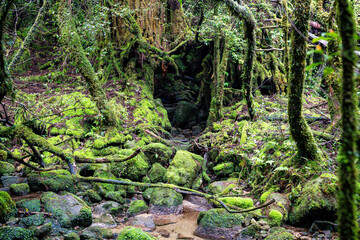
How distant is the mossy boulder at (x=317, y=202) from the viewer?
4082 mm

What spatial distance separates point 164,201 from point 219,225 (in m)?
1.56

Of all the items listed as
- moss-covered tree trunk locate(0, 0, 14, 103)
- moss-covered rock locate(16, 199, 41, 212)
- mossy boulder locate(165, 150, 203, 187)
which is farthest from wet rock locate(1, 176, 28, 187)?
mossy boulder locate(165, 150, 203, 187)

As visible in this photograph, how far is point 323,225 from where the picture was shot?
4109 mm

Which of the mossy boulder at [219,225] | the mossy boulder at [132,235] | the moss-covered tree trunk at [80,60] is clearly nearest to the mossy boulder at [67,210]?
the mossy boulder at [132,235]

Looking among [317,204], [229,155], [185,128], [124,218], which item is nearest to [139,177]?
[124,218]

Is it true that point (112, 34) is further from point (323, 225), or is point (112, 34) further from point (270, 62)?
point (323, 225)

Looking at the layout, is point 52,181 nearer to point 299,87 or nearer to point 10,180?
point 10,180

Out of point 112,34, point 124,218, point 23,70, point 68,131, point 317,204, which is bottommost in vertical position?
point 124,218

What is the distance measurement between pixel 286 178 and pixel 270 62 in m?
7.01

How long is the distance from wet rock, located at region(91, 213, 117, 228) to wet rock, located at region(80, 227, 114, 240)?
0.43 meters

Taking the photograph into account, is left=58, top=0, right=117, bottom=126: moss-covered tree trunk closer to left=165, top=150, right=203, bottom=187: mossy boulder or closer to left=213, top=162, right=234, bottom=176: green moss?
left=165, top=150, right=203, bottom=187: mossy boulder

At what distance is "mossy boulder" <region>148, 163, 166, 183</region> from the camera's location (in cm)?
664

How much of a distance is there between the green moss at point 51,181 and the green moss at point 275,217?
4.04 meters

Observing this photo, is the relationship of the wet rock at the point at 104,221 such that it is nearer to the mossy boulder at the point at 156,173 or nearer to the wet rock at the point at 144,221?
the wet rock at the point at 144,221
